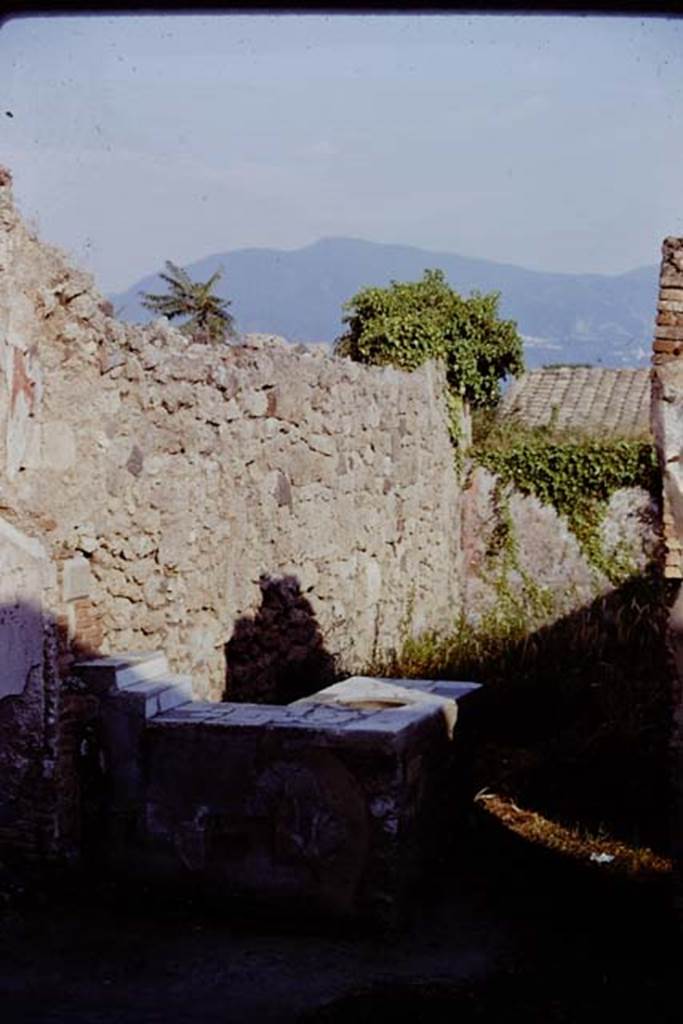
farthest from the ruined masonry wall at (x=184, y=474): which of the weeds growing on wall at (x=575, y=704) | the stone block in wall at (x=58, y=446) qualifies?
the weeds growing on wall at (x=575, y=704)

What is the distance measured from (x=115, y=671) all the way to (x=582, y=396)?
14482mm

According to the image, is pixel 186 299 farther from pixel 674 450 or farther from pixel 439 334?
pixel 674 450

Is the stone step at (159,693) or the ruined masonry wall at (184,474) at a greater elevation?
the ruined masonry wall at (184,474)

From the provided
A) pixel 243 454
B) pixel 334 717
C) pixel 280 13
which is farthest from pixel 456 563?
pixel 280 13

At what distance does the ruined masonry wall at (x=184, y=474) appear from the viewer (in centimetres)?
533

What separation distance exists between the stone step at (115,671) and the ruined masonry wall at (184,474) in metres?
0.14

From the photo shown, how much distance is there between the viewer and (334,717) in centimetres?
530

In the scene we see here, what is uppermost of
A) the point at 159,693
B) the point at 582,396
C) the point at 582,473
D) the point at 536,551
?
the point at 582,396

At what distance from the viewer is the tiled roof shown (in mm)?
17672

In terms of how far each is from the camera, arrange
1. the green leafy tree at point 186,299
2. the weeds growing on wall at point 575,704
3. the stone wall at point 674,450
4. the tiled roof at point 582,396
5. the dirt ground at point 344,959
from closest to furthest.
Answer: the dirt ground at point 344,959 < the stone wall at point 674,450 < the weeds growing on wall at point 575,704 < the tiled roof at point 582,396 < the green leafy tree at point 186,299

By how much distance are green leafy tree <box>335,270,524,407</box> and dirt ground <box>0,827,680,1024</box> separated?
740cm

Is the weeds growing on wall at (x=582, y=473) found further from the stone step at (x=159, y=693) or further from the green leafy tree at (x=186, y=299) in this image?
the green leafy tree at (x=186, y=299)

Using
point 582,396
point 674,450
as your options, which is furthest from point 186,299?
point 674,450

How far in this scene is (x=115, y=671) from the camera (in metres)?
5.41
